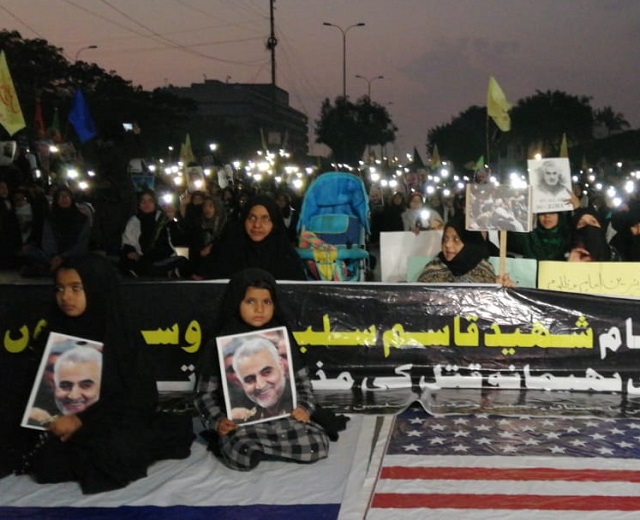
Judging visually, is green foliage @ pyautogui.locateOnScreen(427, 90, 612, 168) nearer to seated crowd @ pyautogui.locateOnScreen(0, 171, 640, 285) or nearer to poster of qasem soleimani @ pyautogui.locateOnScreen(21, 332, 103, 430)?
seated crowd @ pyautogui.locateOnScreen(0, 171, 640, 285)

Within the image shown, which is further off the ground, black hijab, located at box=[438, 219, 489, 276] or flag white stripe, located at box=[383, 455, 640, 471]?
black hijab, located at box=[438, 219, 489, 276]

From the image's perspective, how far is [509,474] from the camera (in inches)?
183

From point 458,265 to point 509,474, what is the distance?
247 cm

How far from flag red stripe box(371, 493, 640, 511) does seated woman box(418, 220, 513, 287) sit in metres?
2.65

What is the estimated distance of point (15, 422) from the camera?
4.85 meters

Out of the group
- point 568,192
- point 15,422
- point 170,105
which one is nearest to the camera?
point 15,422

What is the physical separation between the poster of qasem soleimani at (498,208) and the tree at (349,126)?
53469mm

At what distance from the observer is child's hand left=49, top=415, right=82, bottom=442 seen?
4594mm

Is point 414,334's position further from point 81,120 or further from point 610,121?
point 610,121

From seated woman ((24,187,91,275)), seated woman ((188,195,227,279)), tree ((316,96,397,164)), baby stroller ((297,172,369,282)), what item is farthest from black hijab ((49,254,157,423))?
tree ((316,96,397,164))

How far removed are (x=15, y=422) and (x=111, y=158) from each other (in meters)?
12.9

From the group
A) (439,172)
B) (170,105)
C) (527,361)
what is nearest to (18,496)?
(527,361)

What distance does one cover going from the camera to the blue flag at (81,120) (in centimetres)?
1803

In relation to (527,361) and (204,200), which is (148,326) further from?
(204,200)
